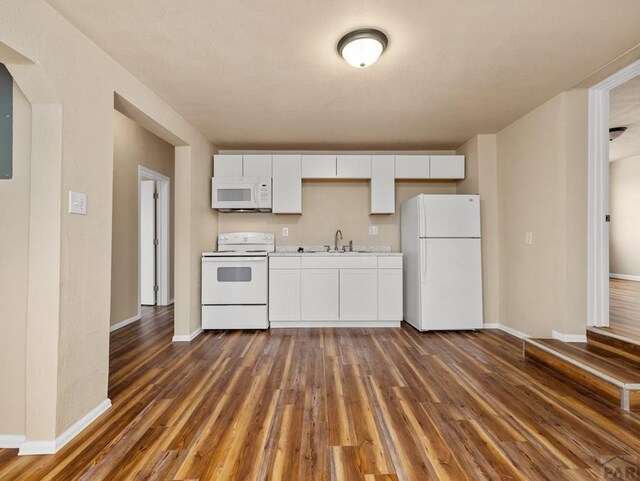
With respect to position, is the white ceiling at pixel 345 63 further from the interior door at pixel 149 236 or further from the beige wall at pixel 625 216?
the beige wall at pixel 625 216

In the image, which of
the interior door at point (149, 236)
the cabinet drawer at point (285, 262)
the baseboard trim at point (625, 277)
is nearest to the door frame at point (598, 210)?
the cabinet drawer at point (285, 262)

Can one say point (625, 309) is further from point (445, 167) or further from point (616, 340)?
point (445, 167)

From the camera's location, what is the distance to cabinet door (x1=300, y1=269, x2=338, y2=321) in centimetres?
375

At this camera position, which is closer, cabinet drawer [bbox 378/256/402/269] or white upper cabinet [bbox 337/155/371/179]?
cabinet drawer [bbox 378/256/402/269]

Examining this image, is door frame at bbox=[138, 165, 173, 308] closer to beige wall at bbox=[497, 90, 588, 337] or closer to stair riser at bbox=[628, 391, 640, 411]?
beige wall at bbox=[497, 90, 588, 337]

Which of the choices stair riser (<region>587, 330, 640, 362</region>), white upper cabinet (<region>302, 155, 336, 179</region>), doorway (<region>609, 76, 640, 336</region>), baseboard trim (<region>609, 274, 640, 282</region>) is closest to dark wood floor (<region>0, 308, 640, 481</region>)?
stair riser (<region>587, 330, 640, 362</region>)

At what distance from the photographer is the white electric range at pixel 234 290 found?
3.63 metres

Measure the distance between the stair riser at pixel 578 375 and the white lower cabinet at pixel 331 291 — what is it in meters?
1.43

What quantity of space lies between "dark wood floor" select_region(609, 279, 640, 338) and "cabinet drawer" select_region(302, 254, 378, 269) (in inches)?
90.5

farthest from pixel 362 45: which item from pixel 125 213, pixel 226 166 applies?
pixel 125 213

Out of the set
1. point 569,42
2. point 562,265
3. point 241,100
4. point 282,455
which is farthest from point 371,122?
point 282,455

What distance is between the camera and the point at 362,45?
1.92 m

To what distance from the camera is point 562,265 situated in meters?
2.79

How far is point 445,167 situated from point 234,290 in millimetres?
3143
